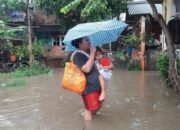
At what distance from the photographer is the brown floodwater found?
6.83 m

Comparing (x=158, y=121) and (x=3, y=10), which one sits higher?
(x=3, y=10)

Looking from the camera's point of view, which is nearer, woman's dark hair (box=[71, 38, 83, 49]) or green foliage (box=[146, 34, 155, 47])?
woman's dark hair (box=[71, 38, 83, 49])

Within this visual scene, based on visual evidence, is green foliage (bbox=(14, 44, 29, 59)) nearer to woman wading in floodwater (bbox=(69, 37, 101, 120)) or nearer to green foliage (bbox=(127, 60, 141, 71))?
green foliage (bbox=(127, 60, 141, 71))

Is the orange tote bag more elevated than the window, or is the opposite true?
the window

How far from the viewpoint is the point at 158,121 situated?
6949 millimetres

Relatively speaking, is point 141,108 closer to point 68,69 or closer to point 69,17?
point 68,69

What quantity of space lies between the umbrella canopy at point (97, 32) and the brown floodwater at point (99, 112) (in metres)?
1.43

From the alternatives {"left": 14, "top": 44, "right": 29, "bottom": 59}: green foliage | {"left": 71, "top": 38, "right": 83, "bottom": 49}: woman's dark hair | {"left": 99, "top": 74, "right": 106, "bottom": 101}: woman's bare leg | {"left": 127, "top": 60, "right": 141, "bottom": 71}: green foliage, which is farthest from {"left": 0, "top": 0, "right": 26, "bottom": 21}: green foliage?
{"left": 99, "top": 74, "right": 106, "bottom": 101}: woman's bare leg

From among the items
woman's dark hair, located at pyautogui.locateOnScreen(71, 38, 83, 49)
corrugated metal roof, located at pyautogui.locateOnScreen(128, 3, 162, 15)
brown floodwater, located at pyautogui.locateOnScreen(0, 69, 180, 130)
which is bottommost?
brown floodwater, located at pyautogui.locateOnScreen(0, 69, 180, 130)

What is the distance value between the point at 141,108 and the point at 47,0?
15.4 metres

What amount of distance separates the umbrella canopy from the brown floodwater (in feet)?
4.69

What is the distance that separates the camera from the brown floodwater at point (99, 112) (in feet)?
22.4

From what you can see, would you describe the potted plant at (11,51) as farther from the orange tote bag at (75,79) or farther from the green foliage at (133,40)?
the orange tote bag at (75,79)

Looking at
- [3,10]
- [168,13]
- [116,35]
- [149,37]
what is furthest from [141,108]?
A: [3,10]
